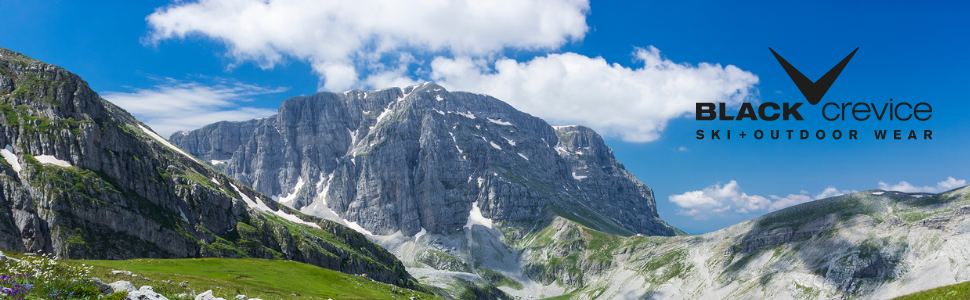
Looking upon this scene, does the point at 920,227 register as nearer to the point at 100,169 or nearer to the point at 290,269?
the point at 290,269

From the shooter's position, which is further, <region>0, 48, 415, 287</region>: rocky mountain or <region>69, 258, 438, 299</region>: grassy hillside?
<region>0, 48, 415, 287</region>: rocky mountain

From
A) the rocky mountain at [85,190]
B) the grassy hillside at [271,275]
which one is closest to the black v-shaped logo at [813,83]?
the grassy hillside at [271,275]

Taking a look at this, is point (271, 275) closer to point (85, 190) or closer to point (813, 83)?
point (85, 190)

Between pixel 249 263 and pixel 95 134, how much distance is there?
8569 cm

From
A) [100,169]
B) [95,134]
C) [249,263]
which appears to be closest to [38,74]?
[95,134]

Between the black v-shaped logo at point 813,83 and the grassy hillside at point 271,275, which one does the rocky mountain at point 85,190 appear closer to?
the grassy hillside at point 271,275

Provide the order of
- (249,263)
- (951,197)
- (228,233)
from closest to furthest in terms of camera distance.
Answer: (249,263), (228,233), (951,197)

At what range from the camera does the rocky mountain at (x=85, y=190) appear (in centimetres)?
11212

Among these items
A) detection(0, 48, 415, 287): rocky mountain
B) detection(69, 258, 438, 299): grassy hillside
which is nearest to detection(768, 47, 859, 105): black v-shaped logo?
detection(69, 258, 438, 299): grassy hillside

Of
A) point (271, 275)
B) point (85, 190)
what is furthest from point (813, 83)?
point (85, 190)

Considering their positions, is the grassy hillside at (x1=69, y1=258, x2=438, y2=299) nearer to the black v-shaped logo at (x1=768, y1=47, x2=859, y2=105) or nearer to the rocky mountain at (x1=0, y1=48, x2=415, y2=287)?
the rocky mountain at (x1=0, y1=48, x2=415, y2=287)

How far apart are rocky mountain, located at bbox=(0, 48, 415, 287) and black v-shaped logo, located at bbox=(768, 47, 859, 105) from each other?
150 metres

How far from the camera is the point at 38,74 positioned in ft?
498

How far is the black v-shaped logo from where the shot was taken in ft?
277
